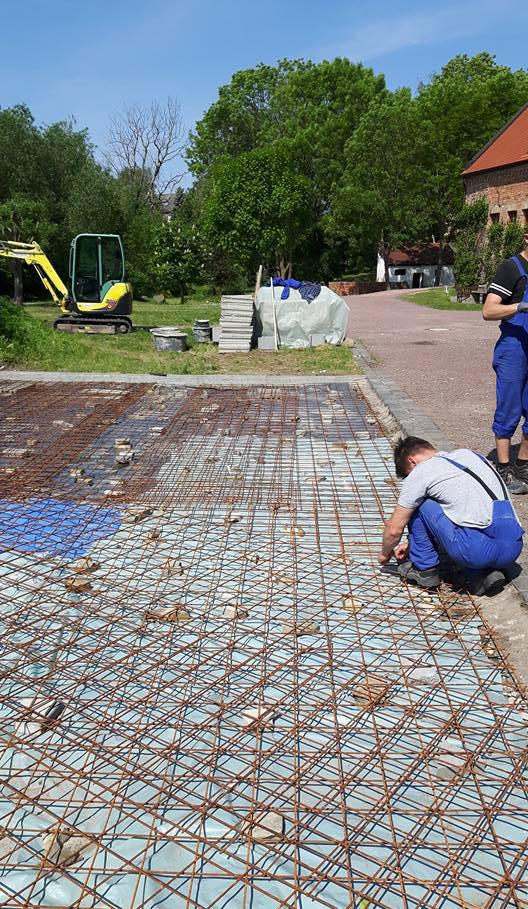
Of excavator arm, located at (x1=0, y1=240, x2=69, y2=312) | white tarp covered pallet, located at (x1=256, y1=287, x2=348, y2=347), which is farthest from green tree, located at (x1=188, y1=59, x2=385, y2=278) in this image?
white tarp covered pallet, located at (x1=256, y1=287, x2=348, y2=347)

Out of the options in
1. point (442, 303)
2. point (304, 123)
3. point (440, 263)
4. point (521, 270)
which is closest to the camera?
point (521, 270)

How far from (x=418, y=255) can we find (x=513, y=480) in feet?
121

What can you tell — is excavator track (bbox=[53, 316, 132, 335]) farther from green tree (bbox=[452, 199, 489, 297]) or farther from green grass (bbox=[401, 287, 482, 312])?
green tree (bbox=[452, 199, 489, 297])

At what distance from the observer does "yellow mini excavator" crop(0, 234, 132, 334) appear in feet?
45.2

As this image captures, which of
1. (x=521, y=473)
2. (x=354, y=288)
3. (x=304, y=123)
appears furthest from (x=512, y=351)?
(x=304, y=123)

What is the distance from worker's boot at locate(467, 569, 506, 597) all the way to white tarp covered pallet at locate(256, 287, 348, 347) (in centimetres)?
943

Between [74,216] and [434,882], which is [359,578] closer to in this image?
[434,882]

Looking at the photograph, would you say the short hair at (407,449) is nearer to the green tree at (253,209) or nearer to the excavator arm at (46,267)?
the excavator arm at (46,267)

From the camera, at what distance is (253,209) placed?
27281 millimetres

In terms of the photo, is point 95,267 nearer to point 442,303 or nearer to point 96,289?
point 96,289

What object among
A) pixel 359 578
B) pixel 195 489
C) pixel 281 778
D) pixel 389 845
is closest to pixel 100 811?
pixel 281 778

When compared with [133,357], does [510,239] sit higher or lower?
higher

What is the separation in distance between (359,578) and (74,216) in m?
25.9

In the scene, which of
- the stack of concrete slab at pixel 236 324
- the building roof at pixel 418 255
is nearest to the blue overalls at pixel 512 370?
the stack of concrete slab at pixel 236 324
